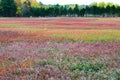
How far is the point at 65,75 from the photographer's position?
12055 millimetres

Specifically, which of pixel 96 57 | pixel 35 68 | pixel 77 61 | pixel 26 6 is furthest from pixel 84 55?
pixel 26 6

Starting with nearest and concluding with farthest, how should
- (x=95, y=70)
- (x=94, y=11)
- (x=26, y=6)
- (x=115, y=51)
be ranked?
(x=95, y=70)
(x=115, y=51)
(x=26, y=6)
(x=94, y=11)

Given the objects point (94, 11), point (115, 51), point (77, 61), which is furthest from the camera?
point (94, 11)

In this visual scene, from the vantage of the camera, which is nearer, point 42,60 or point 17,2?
point 42,60

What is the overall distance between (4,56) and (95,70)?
17.8 feet

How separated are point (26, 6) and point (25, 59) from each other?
11109cm

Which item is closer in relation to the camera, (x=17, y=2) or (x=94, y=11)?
(x=17, y=2)

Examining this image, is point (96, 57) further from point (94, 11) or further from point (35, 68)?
point (94, 11)

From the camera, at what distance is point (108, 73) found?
40.9 ft

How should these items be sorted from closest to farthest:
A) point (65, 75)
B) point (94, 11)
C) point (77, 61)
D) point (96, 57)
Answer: point (65, 75)
point (77, 61)
point (96, 57)
point (94, 11)

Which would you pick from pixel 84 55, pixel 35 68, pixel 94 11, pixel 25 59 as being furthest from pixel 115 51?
pixel 94 11

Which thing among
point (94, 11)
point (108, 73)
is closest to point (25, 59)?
point (108, 73)

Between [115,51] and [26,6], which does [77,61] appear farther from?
[26,6]

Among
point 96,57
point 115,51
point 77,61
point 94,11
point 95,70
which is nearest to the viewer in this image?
point 95,70
